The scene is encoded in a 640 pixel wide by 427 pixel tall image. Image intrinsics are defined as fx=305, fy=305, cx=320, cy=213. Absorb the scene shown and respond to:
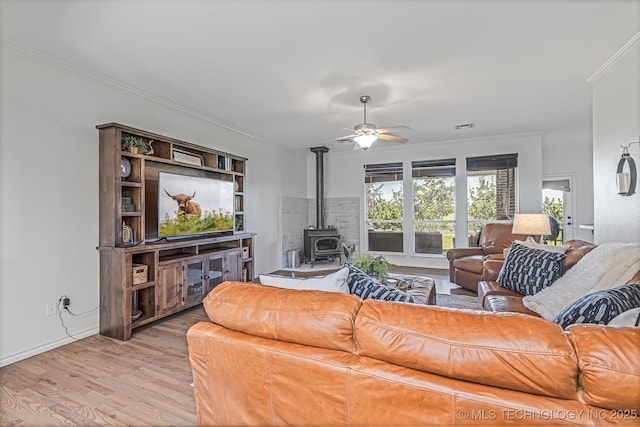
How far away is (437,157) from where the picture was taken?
6.31 m

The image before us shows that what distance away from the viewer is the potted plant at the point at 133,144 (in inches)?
122

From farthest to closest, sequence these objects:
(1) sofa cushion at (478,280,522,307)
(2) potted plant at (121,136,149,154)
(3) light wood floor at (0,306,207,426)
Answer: (2) potted plant at (121,136,149,154) → (1) sofa cushion at (478,280,522,307) → (3) light wood floor at (0,306,207,426)

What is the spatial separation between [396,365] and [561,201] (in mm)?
6927

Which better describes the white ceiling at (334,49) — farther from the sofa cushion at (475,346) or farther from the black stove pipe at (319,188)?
the black stove pipe at (319,188)

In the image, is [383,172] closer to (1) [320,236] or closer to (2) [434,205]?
(2) [434,205]

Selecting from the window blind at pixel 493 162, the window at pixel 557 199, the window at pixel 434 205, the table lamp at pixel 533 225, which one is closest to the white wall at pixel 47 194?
the table lamp at pixel 533 225

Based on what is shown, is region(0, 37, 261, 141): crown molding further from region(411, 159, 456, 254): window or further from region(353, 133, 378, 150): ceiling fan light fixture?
region(411, 159, 456, 254): window

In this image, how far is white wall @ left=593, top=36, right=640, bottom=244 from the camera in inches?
103

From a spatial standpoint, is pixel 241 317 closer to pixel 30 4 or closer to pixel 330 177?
pixel 30 4

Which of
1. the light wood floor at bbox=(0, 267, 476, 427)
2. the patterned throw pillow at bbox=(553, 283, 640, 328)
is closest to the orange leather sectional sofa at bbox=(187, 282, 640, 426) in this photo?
the patterned throw pillow at bbox=(553, 283, 640, 328)

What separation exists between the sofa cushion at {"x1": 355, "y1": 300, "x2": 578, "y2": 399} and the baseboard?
9.83 feet

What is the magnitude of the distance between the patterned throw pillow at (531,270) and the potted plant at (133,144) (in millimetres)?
3831

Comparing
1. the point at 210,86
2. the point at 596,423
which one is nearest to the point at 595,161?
the point at 596,423

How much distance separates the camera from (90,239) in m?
3.04
